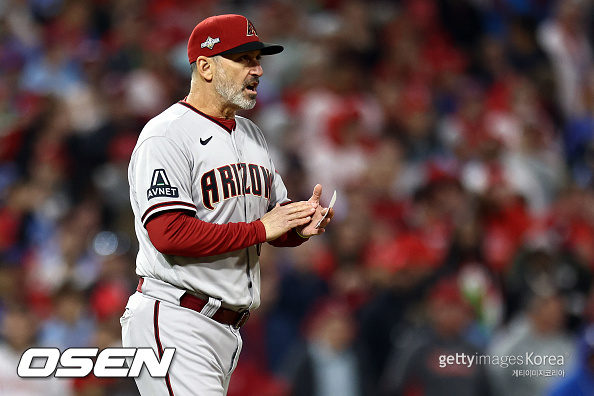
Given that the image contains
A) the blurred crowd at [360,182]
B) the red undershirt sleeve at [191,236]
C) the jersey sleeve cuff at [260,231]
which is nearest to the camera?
the red undershirt sleeve at [191,236]

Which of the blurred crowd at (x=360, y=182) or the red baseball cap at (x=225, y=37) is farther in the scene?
the blurred crowd at (x=360, y=182)

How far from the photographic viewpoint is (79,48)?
800 cm

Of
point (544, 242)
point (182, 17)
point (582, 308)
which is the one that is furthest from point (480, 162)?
point (182, 17)

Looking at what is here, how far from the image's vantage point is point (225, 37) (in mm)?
2924

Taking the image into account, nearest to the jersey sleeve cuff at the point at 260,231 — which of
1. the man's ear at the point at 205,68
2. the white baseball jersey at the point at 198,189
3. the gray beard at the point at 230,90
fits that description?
the white baseball jersey at the point at 198,189

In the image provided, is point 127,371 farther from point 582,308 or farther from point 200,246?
point 582,308

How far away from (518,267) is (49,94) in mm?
4337

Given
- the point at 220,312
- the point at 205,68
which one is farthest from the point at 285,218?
the point at 205,68

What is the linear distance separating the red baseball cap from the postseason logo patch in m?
0.50

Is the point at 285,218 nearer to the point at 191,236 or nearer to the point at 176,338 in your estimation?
the point at 191,236

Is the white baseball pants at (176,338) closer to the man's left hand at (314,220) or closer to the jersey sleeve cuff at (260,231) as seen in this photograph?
the jersey sleeve cuff at (260,231)

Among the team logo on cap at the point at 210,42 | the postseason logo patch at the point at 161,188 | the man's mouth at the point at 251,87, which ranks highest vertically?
the team logo on cap at the point at 210,42

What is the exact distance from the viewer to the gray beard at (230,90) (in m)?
2.96

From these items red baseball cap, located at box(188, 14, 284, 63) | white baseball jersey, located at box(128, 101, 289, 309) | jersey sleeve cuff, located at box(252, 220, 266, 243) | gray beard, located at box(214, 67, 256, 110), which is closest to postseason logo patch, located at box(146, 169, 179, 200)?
white baseball jersey, located at box(128, 101, 289, 309)
